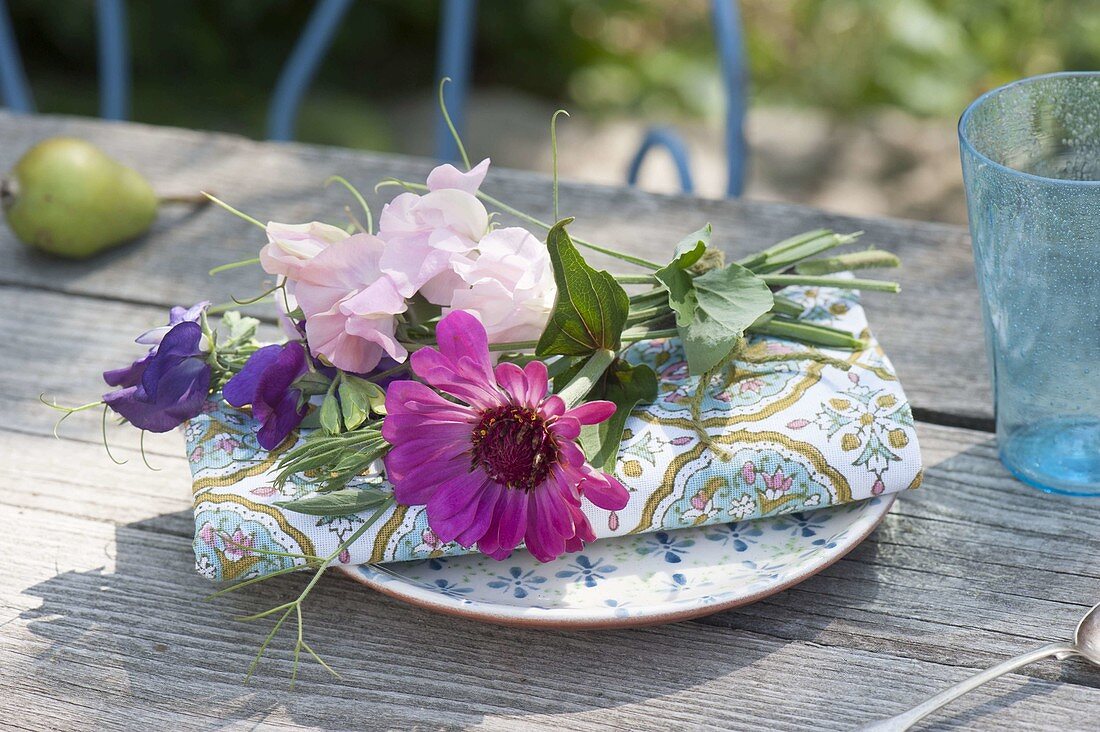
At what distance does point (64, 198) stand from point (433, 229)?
55 centimetres

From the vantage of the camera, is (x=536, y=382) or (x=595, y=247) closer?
(x=536, y=382)

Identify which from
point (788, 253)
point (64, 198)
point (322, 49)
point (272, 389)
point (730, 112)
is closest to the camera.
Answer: point (272, 389)

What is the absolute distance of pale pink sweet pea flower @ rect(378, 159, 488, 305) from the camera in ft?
2.11

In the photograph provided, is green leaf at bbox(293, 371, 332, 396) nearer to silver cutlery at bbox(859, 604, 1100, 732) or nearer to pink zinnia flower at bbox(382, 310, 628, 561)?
pink zinnia flower at bbox(382, 310, 628, 561)

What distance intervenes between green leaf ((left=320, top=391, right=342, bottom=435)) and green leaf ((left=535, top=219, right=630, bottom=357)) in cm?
12

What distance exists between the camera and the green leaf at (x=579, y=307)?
2.06 ft

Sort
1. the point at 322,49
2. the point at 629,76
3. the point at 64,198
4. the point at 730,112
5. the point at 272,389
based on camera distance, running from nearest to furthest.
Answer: the point at 272,389
the point at 64,198
the point at 730,112
the point at 322,49
the point at 629,76

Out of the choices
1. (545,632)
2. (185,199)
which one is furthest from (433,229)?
(185,199)

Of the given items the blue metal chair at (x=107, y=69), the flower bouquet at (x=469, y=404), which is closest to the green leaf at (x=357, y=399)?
the flower bouquet at (x=469, y=404)

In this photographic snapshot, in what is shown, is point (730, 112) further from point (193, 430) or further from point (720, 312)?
point (193, 430)

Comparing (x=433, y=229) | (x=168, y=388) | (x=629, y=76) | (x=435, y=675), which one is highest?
(x=433, y=229)

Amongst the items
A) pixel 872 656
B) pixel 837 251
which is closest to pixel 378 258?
pixel 872 656

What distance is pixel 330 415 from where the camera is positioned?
65 centimetres

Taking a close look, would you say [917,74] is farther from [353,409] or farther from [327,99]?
[353,409]
